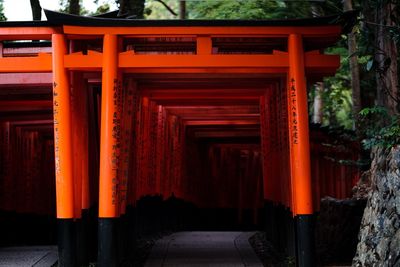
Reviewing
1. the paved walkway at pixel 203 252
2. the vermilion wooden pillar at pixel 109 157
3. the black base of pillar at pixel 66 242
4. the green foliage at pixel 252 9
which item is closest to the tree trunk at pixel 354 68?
the green foliage at pixel 252 9

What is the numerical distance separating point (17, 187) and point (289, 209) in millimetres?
8981

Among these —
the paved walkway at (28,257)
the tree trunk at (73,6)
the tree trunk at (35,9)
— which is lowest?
the paved walkway at (28,257)

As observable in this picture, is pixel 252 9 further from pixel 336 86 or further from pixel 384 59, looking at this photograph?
pixel 384 59

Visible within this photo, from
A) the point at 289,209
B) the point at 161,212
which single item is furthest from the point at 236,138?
the point at 289,209

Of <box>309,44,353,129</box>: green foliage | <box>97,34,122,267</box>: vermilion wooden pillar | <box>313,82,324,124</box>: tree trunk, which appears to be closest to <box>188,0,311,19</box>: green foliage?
<box>309,44,353,129</box>: green foliage

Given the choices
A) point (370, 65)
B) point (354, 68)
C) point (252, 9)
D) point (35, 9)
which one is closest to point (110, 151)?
point (370, 65)

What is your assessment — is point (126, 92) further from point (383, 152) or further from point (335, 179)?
point (335, 179)

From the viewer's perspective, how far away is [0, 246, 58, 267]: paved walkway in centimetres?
1067

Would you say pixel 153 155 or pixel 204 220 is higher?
pixel 153 155

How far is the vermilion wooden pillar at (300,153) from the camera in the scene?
9328mm

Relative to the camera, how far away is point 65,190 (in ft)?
31.2

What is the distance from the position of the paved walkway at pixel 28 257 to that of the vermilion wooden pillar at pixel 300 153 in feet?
13.5

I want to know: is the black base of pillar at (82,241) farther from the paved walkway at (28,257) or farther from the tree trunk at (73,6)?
the tree trunk at (73,6)

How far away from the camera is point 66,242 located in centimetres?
957
